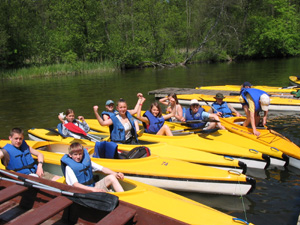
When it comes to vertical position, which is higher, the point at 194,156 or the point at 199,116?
the point at 199,116

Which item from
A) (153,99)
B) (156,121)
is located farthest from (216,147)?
(153,99)

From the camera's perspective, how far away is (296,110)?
10.8 m

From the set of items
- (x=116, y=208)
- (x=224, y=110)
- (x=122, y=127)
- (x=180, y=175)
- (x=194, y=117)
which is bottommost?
(x=180, y=175)

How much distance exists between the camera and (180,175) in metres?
5.04

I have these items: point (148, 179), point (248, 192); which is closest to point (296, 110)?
point (248, 192)

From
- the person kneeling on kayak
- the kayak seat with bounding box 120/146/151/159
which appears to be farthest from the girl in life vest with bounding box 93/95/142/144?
the person kneeling on kayak

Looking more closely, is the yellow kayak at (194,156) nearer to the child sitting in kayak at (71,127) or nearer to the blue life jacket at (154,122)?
the blue life jacket at (154,122)

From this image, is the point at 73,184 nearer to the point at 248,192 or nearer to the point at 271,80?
the point at 248,192

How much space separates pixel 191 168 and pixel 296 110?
7.36m

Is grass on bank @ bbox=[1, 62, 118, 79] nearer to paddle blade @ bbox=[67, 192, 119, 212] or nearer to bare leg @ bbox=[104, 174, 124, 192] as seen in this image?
bare leg @ bbox=[104, 174, 124, 192]

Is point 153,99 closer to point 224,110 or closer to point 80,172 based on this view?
point 224,110

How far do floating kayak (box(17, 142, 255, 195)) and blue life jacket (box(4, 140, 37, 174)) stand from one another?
0.57 metres

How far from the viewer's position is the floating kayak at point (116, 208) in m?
3.39

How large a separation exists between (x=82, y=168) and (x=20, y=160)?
135cm
